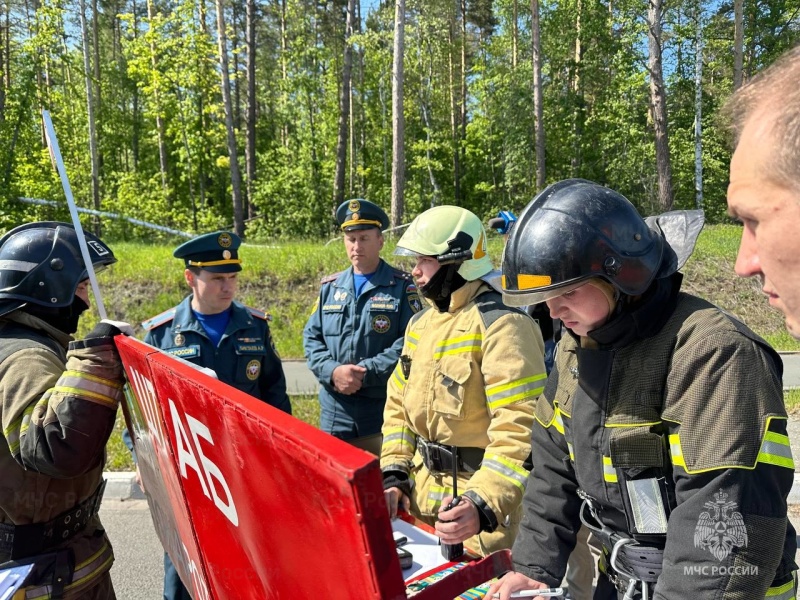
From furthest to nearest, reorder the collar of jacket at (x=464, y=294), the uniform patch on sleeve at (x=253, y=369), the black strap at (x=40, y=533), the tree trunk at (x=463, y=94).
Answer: the tree trunk at (x=463, y=94) → the uniform patch on sleeve at (x=253, y=369) → the collar of jacket at (x=464, y=294) → the black strap at (x=40, y=533)

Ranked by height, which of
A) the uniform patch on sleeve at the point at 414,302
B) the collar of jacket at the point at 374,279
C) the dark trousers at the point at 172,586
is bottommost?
the dark trousers at the point at 172,586

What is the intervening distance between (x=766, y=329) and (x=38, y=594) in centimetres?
1206

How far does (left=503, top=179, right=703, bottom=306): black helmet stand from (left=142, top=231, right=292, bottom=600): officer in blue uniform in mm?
2344

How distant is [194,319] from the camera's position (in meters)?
3.76

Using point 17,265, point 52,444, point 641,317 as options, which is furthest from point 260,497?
point 17,265

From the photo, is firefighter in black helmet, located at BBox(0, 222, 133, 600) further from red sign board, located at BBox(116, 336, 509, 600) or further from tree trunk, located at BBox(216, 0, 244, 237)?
tree trunk, located at BBox(216, 0, 244, 237)

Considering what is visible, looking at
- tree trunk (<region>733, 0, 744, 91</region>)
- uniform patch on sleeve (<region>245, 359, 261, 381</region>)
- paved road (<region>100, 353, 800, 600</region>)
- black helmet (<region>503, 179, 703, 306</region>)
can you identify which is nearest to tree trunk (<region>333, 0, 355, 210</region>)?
tree trunk (<region>733, 0, 744, 91</region>)

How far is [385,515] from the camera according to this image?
0.84m

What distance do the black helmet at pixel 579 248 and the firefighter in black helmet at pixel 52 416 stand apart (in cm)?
141

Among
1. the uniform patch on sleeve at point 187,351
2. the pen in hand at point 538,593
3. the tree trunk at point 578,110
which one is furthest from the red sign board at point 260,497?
the tree trunk at point 578,110

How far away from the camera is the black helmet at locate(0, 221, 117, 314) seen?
2.30 metres

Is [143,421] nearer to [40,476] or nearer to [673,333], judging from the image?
[40,476]

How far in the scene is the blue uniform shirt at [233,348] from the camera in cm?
368

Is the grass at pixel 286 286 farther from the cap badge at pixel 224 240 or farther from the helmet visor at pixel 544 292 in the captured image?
the helmet visor at pixel 544 292
